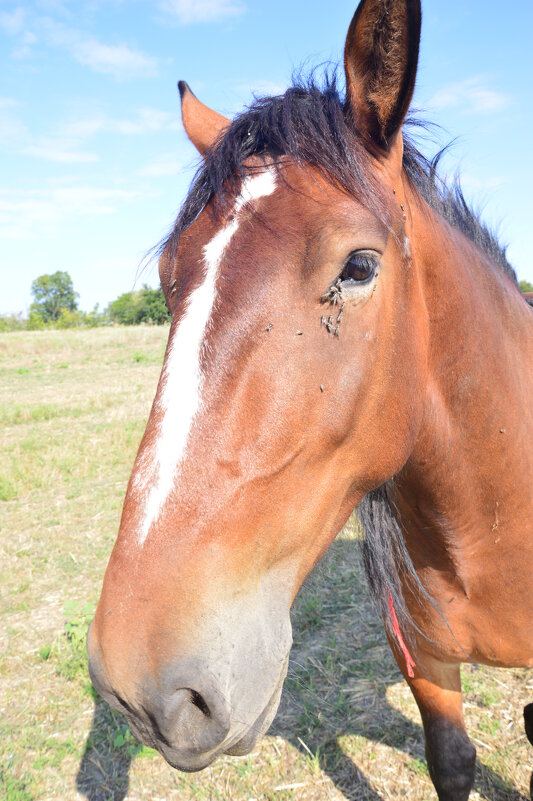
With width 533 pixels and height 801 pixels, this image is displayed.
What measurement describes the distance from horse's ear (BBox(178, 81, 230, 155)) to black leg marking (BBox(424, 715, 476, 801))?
2.77 meters

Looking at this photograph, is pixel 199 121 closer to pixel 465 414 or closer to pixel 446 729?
pixel 465 414

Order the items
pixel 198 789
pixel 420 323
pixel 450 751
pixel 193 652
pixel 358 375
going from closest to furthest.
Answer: pixel 193 652 < pixel 358 375 < pixel 420 323 < pixel 450 751 < pixel 198 789

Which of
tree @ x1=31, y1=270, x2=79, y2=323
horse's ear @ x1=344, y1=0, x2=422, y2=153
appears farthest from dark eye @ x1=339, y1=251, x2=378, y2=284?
tree @ x1=31, y1=270, x2=79, y2=323

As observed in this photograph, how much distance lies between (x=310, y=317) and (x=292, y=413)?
9.9 inches

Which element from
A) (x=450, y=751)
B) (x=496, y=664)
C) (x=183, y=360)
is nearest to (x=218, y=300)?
(x=183, y=360)

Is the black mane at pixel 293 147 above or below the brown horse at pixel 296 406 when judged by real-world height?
above

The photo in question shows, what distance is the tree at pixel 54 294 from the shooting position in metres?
82.7

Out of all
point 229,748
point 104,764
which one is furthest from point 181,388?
point 104,764

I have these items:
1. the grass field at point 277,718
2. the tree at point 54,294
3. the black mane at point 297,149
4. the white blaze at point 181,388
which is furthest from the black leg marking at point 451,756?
the tree at point 54,294

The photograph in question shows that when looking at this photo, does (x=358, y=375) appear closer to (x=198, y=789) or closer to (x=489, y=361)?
(x=489, y=361)

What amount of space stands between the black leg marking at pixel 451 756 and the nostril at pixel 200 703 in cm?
179

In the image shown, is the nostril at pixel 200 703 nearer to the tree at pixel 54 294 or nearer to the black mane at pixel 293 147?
the black mane at pixel 293 147

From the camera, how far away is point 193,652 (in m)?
1.16

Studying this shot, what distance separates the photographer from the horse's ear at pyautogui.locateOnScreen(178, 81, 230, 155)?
2.23 metres
